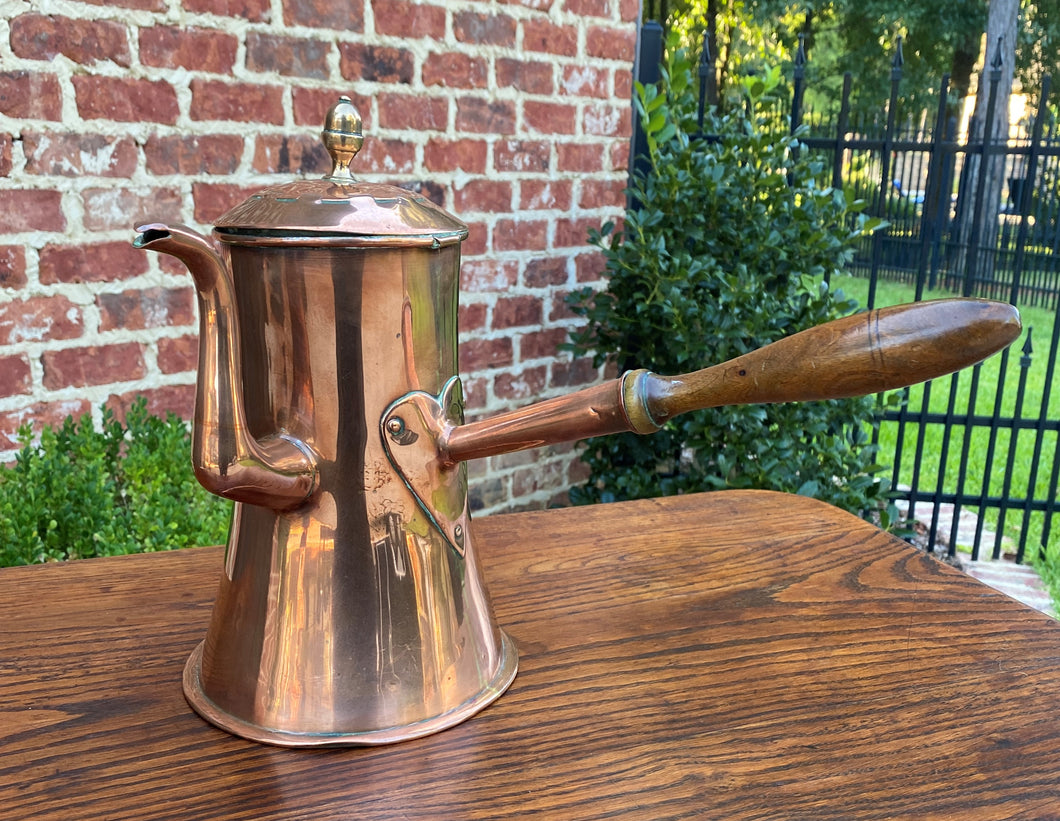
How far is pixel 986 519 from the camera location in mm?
3092

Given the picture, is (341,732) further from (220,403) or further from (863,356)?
(863,356)

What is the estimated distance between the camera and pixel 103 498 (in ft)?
3.47

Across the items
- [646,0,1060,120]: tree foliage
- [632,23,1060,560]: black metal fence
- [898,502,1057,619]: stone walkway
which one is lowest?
[898,502,1057,619]: stone walkway

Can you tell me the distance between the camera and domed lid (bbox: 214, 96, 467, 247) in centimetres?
47

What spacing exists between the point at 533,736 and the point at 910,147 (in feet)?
8.08

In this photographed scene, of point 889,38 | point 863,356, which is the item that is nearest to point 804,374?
point 863,356

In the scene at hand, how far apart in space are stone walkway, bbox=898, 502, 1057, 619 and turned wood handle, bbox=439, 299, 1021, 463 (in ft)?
6.74

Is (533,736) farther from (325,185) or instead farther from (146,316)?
(146,316)

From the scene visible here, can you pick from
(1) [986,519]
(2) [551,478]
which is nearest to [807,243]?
(2) [551,478]

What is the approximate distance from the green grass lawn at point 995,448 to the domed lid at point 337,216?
2.12m

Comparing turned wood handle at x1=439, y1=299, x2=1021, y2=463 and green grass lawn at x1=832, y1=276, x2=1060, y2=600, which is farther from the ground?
turned wood handle at x1=439, y1=299, x2=1021, y2=463

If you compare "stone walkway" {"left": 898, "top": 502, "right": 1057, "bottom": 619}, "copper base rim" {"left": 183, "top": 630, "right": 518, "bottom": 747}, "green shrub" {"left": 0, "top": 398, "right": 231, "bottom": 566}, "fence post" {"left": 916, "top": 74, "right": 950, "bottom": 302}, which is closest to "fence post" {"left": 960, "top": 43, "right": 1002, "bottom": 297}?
"fence post" {"left": 916, "top": 74, "right": 950, "bottom": 302}

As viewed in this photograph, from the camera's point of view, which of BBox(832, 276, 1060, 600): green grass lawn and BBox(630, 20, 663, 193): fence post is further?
BBox(832, 276, 1060, 600): green grass lawn

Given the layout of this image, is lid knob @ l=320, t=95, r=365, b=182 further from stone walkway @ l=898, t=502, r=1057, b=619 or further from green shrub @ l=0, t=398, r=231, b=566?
stone walkway @ l=898, t=502, r=1057, b=619
